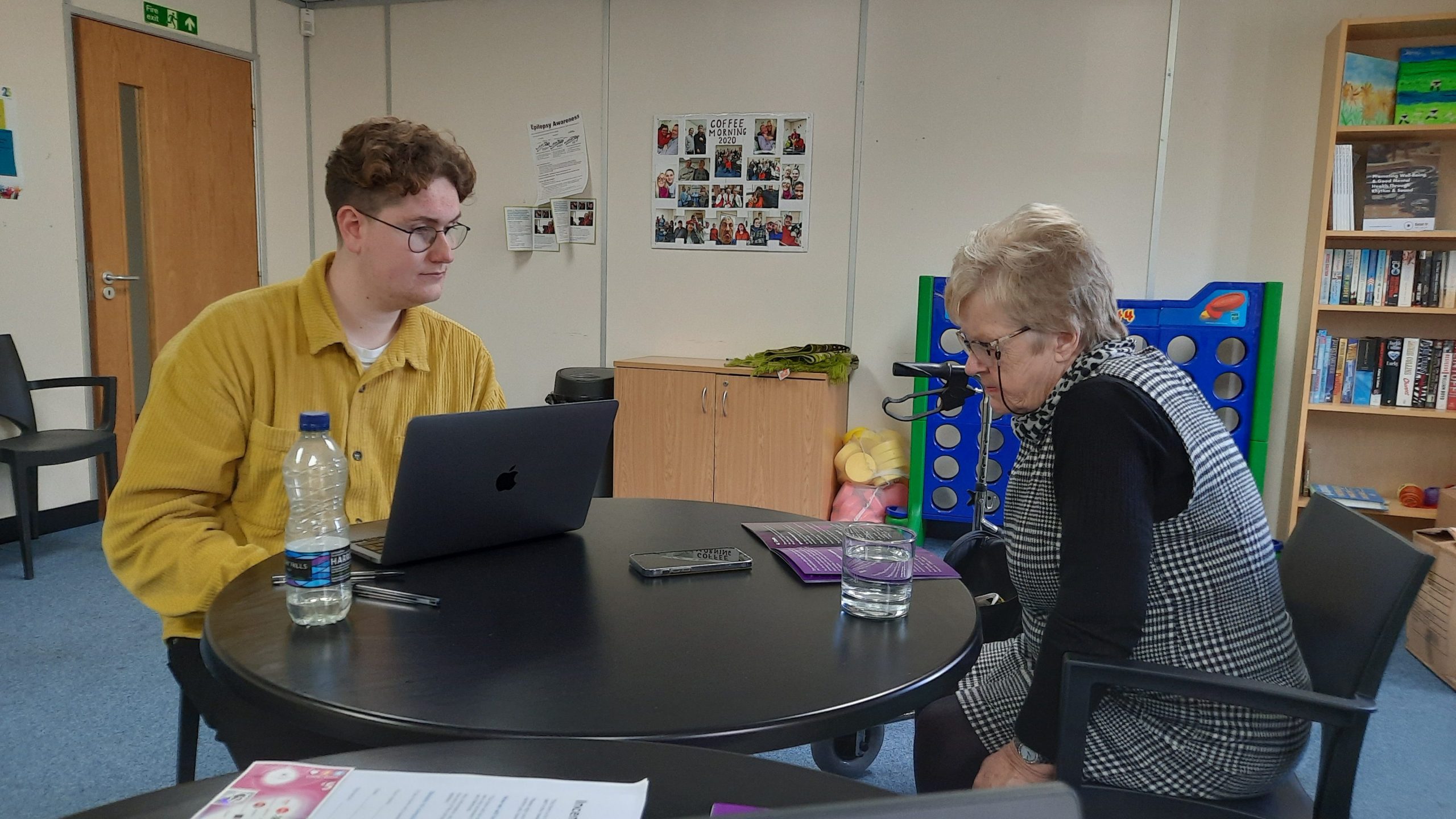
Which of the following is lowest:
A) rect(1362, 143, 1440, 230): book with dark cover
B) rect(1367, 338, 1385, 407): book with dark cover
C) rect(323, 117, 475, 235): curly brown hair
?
rect(1367, 338, 1385, 407): book with dark cover

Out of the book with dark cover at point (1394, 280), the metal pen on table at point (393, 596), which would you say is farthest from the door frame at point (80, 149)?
the book with dark cover at point (1394, 280)

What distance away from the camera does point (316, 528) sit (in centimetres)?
140

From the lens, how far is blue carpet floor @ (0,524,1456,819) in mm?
2041

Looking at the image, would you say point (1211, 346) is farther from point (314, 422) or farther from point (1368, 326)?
point (314, 422)

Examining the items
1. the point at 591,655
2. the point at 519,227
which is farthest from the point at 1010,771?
the point at 519,227

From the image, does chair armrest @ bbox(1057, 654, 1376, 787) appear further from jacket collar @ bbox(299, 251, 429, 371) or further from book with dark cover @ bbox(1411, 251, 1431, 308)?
book with dark cover @ bbox(1411, 251, 1431, 308)

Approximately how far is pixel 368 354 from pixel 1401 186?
3608mm

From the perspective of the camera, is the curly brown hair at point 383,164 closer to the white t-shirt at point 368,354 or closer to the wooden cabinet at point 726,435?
the white t-shirt at point 368,354

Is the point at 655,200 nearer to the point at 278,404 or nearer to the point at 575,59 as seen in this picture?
the point at 575,59

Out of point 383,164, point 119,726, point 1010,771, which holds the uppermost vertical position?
point 383,164

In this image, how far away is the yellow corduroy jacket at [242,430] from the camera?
1350mm

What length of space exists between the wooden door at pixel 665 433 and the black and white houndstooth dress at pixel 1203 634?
2794 millimetres

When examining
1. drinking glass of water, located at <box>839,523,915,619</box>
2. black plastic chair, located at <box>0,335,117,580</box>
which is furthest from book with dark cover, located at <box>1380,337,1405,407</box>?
black plastic chair, located at <box>0,335,117,580</box>

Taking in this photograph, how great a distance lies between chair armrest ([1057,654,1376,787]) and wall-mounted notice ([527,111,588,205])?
3.89 m
